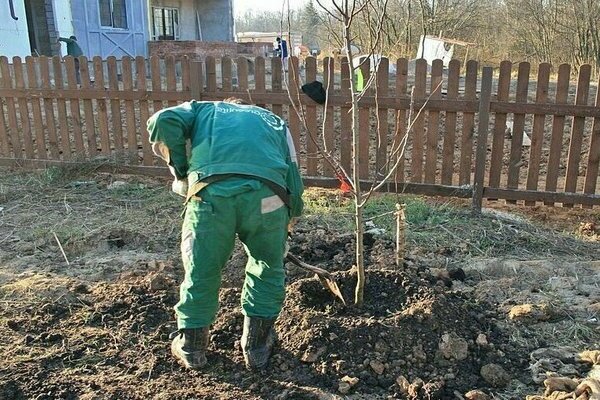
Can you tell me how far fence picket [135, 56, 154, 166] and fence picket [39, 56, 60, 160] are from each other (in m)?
1.15

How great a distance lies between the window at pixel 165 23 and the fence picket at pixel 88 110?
736 inches

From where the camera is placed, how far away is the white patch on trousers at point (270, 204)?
279 cm

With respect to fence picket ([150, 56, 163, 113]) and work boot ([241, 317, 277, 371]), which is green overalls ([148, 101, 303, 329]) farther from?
fence picket ([150, 56, 163, 113])

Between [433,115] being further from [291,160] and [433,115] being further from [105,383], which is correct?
[105,383]

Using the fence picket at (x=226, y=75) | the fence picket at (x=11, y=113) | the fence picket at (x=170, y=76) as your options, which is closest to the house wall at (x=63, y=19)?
the fence picket at (x=11, y=113)

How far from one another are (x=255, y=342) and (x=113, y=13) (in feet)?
60.9

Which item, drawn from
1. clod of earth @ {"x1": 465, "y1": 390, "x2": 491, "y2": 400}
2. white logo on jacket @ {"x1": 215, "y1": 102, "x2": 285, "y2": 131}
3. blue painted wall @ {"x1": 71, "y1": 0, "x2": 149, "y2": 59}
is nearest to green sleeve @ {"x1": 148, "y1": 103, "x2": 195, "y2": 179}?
white logo on jacket @ {"x1": 215, "y1": 102, "x2": 285, "y2": 131}

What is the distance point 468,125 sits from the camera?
5828mm

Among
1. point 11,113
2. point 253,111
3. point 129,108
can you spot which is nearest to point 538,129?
point 253,111

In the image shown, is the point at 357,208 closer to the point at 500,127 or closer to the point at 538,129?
the point at 500,127

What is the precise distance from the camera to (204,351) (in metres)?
2.96

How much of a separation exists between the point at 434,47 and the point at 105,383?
73.3 feet

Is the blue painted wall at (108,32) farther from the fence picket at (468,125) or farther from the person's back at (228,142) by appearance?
the person's back at (228,142)

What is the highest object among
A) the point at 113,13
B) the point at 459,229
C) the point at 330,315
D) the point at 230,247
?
the point at 113,13
